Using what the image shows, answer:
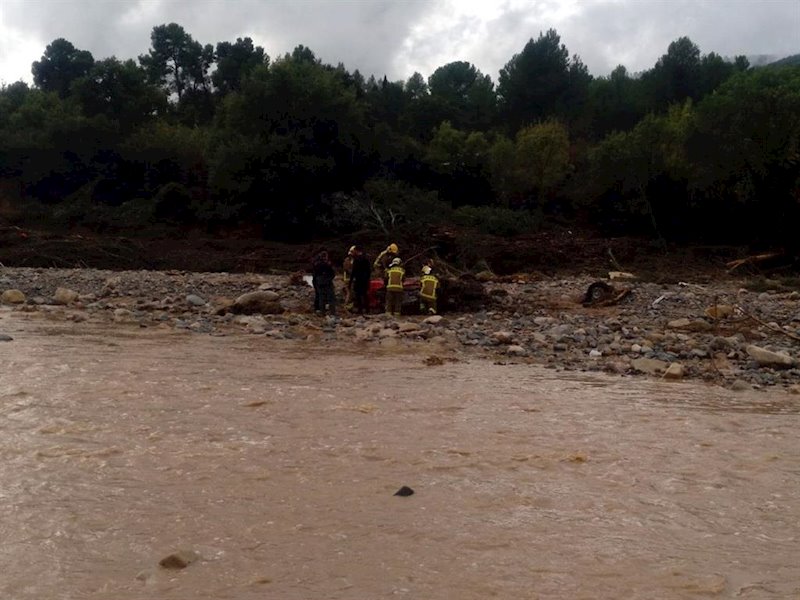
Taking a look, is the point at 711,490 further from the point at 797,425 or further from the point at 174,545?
the point at 174,545

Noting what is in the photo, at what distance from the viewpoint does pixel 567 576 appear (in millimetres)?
4070

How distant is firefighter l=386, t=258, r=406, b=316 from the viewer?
15867 millimetres

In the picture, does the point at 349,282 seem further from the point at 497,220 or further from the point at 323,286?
the point at 497,220

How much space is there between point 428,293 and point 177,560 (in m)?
12.3

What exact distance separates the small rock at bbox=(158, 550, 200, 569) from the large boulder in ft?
39.5

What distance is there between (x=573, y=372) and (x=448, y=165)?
99.1 ft

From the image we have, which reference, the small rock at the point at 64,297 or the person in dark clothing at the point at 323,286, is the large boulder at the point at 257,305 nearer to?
the person in dark clothing at the point at 323,286

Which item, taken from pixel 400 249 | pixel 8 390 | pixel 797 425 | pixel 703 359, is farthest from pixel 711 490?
pixel 400 249

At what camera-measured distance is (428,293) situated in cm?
1611

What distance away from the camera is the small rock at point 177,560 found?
3.97 metres

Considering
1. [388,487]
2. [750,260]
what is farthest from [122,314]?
[750,260]

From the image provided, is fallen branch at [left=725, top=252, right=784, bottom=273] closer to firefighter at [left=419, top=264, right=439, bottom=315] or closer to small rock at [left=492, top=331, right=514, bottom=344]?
firefighter at [left=419, top=264, right=439, bottom=315]

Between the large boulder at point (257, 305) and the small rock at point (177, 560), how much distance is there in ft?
39.5

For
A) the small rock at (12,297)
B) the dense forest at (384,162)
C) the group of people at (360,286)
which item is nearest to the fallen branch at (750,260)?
the dense forest at (384,162)
